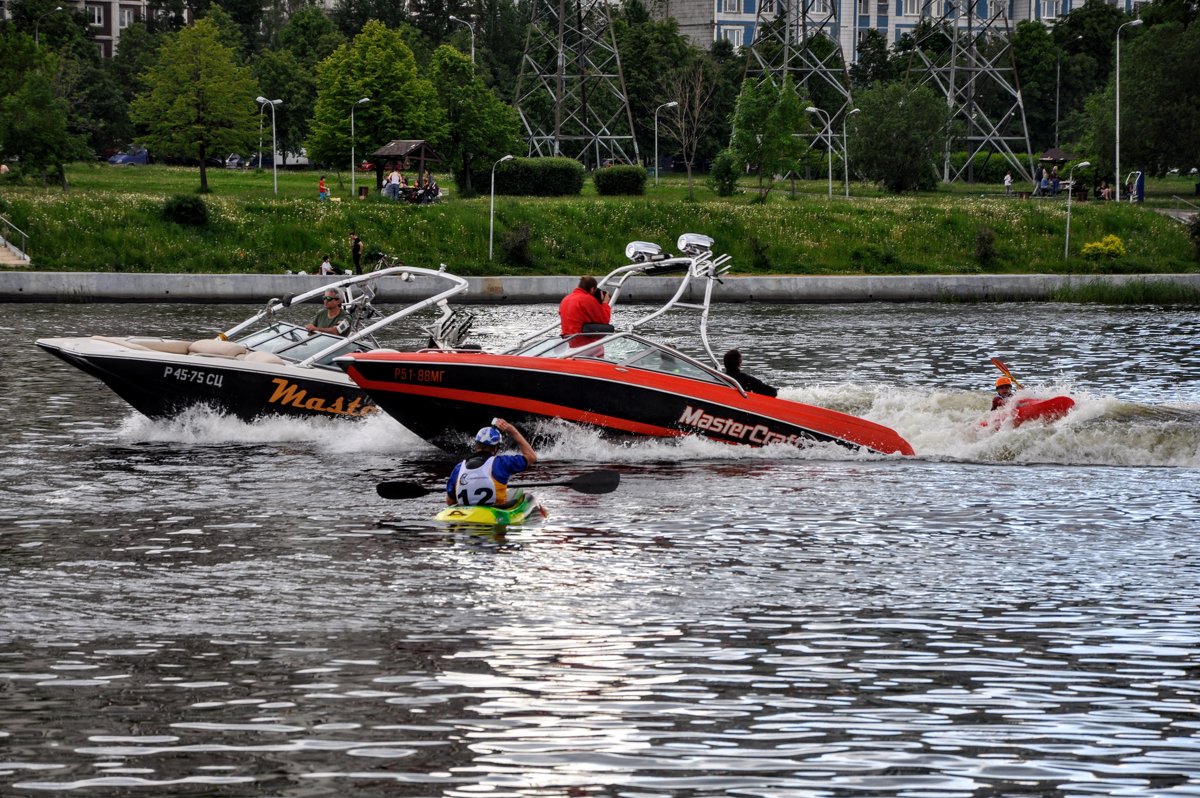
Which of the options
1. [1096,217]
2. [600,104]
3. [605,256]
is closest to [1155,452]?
[605,256]

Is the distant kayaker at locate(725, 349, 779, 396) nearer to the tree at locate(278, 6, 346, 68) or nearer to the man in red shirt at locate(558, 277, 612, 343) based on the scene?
the man in red shirt at locate(558, 277, 612, 343)

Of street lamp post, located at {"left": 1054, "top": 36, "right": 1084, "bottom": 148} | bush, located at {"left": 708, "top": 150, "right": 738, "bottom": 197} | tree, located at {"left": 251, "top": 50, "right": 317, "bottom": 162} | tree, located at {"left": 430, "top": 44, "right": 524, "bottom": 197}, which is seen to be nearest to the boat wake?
tree, located at {"left": 430, "top": 44, "right": 524, "bottom": 197}

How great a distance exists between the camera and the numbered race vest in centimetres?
1672

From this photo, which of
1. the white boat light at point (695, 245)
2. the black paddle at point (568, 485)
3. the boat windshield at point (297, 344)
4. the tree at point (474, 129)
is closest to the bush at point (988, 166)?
the tree at point (474, 129)

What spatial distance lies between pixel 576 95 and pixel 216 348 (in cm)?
6156

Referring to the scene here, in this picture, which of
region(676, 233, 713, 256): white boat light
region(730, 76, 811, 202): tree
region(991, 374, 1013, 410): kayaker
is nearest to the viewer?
region(676, 233, 713, 256): white boat light

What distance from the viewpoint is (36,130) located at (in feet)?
201

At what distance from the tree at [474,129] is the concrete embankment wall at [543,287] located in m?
16.4

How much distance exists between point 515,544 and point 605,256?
44049mm

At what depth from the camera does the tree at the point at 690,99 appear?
87.0m

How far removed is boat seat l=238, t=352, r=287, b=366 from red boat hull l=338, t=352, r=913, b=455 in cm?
211

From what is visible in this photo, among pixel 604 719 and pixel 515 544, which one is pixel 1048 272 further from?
pixel 604 719

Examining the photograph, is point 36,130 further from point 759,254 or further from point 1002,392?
point 1002,392

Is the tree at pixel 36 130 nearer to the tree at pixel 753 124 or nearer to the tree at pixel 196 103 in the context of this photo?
the tree at pixel 196 103
